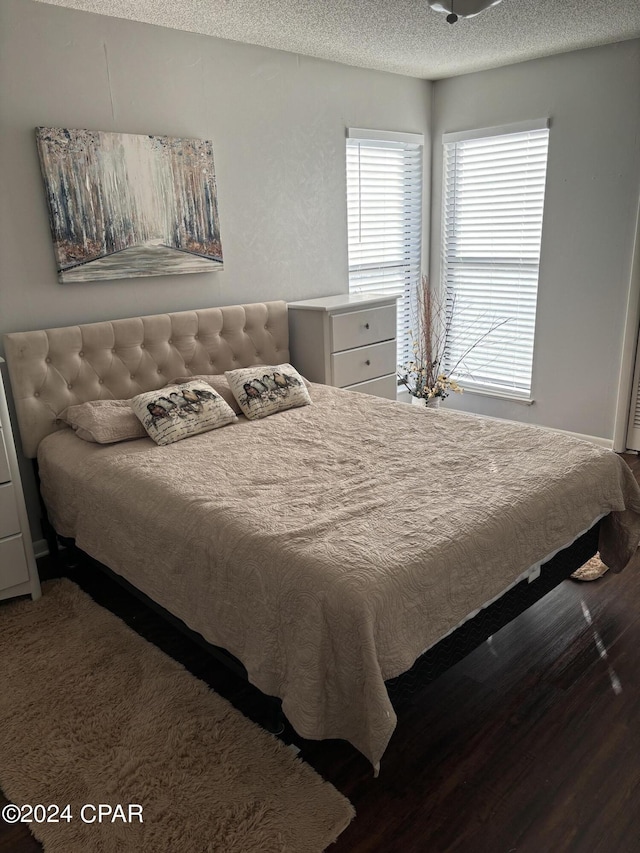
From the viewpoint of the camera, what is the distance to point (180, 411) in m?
2.88

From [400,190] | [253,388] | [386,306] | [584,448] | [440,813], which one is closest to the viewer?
[440,813]

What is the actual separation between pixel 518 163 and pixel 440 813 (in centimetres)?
397

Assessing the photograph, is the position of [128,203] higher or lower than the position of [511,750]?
higher

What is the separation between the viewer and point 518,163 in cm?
430

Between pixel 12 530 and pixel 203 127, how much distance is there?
7.43 ft

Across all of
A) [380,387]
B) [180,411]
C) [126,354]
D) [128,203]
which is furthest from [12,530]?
[380,387]

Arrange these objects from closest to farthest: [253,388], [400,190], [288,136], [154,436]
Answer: [154,436]
[253,388]
[288,136]
[400,190]

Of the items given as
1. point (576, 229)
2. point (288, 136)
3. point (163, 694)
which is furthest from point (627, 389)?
point (163, 694)

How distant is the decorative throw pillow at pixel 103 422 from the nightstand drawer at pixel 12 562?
52cm

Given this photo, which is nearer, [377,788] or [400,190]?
[377,788]

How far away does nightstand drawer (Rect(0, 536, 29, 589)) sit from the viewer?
2576mm

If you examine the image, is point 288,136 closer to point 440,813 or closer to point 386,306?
point 386,306

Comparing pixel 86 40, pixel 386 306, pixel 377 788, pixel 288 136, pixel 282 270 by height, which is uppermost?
pixel 86 40

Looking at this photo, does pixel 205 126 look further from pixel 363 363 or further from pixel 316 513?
pixel 316 513
